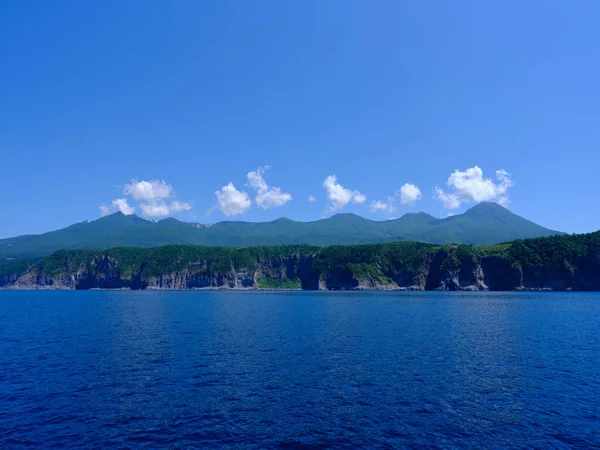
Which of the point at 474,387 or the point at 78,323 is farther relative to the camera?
the point at 78,323

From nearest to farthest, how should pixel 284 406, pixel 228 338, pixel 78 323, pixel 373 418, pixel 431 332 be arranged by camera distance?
pixel 373 418 < pixel 284 406 < pixel 228 338 < pixel 431 332 < pixel 78 323

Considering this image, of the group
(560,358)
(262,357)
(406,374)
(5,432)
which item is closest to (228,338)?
(262,357)

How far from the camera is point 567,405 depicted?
30781mm

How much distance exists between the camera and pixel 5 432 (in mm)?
25312

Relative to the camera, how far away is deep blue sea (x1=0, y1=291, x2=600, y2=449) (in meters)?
25.0

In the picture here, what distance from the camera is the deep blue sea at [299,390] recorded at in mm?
25031

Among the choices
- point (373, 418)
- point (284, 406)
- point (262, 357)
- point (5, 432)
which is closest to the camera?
point (5, 432)

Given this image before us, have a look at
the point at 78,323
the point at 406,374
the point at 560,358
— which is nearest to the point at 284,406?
the point at 406,374

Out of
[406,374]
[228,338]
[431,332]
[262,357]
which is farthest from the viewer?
[431,332]

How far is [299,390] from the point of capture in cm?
3388

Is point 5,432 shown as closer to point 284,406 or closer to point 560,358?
point 284,406

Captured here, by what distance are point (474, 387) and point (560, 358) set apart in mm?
19966

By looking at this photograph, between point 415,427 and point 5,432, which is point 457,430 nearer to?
point 415,427

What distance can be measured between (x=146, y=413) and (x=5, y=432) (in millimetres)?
8470
